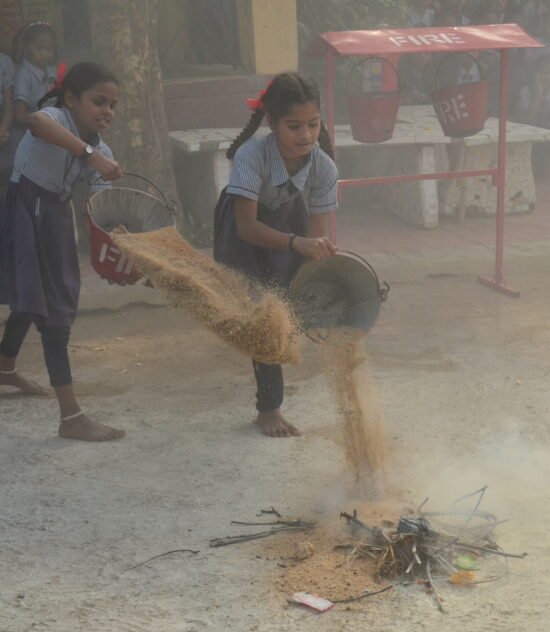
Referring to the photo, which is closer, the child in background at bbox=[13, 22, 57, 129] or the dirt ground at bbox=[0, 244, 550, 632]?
the dirt ground at bbox=[0, 244, 550, 632]

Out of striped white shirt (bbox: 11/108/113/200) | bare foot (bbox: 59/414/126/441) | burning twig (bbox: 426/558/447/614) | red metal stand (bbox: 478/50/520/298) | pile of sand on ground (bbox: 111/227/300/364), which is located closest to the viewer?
burning twig (bbox: 426/558/447/614)

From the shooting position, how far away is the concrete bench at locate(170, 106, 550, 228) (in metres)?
7.97

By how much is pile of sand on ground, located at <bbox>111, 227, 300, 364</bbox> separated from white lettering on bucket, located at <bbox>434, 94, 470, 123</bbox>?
3.07m

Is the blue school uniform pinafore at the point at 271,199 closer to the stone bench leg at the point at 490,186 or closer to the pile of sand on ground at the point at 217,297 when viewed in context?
the pile of sand on ground at the point at 217,297

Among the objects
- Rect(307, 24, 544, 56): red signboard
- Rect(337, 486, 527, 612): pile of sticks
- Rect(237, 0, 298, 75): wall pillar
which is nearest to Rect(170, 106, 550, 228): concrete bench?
Rect(237, 0, 298, 75): wall pillar

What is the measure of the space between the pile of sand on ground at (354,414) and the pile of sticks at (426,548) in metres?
0.39

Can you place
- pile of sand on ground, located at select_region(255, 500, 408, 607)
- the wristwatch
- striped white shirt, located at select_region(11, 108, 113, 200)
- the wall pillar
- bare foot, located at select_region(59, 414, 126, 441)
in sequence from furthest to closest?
the wall pillar → bare foot, located at select_region(59, 414, 126, 441) → striped white shirt, located at select_region(11, 108, 113, 200) → the wristwatch → pile of sand on ground, located at select_region(255, 500, 408, 607)

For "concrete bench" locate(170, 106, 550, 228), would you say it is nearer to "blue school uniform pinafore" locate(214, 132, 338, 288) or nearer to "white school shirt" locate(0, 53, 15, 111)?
"white school shirt" locate(0, 53, 15, 111)

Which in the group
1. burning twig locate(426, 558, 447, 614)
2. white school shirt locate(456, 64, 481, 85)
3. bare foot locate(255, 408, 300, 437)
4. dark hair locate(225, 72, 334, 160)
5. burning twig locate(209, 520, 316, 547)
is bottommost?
bare foot locate(255, 408, 300, 437)

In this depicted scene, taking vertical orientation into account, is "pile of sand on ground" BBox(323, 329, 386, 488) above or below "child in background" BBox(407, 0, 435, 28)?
below

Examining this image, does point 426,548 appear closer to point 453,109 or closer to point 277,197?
point 277,197

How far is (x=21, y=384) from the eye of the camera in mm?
4707

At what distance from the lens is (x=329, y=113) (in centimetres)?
609

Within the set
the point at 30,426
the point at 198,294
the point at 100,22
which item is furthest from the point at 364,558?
the point at 100,22
